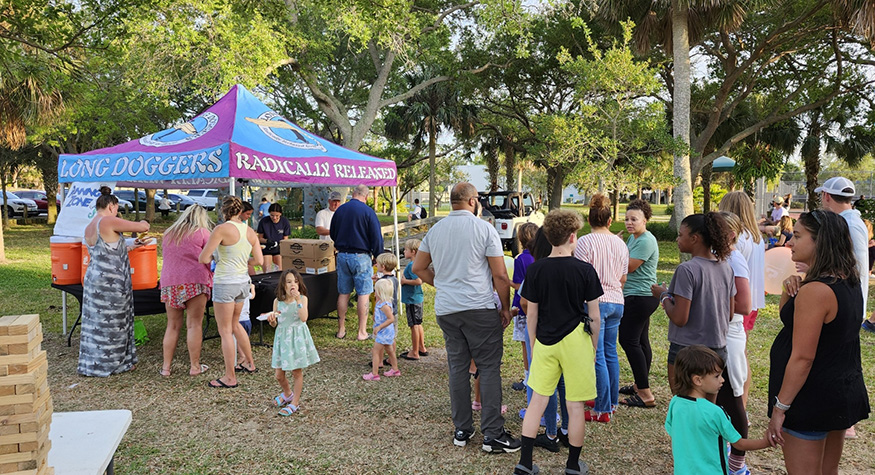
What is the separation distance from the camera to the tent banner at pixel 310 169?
225 inches

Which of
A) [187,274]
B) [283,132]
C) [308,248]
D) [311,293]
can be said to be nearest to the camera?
[187,274]

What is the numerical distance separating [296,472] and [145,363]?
3097 millimetres

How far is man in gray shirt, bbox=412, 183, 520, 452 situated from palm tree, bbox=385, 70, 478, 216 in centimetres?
2259

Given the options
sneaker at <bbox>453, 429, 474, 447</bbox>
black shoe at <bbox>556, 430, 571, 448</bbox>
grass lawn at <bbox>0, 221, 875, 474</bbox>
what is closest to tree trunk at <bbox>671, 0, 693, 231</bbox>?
grass lawn at <bbox>0, 221, 875, 474</bbox>

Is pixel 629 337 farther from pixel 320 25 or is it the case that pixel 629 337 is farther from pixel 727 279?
pixel 320 25

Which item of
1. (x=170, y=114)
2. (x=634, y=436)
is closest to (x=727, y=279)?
(x=634, y=436)

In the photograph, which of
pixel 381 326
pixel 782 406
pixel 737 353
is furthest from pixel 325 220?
pixel 782 406

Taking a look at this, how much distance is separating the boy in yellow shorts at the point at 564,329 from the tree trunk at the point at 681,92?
1040 centimetres

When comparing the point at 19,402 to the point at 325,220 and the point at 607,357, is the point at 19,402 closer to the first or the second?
the point at 607,357

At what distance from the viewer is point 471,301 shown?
3.62 metres

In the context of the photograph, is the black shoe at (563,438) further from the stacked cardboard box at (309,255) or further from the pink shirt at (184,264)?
the stacked cardboard box at (309,255)

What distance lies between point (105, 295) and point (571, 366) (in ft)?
14.5

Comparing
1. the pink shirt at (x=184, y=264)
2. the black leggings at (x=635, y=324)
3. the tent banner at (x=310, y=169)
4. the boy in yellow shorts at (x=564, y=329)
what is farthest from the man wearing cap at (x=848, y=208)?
the pink shirt at (x=184, y=264)

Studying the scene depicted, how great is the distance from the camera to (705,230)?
3250 mm
